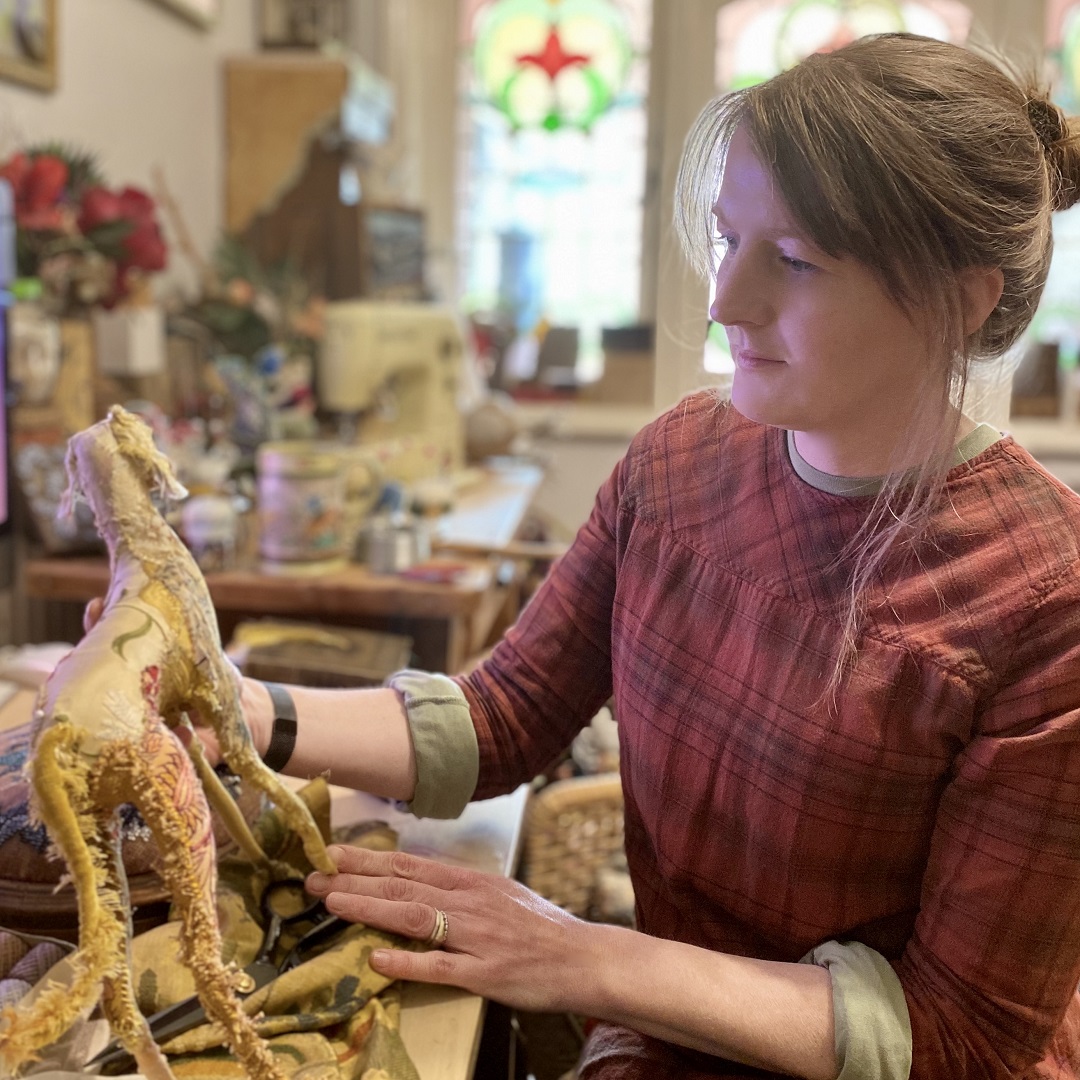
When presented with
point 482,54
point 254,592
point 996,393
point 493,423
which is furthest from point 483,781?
point 482,54

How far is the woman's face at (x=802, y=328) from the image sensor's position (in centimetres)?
76

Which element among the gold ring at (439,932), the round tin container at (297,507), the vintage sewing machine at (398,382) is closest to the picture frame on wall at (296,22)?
the vintage sewing machine at (398,382)

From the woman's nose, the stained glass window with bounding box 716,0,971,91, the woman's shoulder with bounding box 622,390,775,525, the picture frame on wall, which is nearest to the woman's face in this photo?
the woman's nose

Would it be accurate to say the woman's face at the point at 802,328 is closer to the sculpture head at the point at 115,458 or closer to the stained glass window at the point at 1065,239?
the sculpture head at the point at 115,458

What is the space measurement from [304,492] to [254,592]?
0.15m

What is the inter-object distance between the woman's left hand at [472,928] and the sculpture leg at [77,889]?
0.80 feet

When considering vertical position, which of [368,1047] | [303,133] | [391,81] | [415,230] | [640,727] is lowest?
[368,1047]

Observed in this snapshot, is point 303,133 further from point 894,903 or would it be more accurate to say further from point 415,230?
point 894,903

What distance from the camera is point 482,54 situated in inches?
138

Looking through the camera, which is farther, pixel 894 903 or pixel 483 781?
pixel 483 781

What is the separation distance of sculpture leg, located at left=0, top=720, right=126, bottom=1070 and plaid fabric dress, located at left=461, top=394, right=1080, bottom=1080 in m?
0.44

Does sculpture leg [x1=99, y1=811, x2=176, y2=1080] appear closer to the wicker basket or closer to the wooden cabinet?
the wicker basket

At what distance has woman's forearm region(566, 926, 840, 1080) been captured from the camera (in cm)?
75

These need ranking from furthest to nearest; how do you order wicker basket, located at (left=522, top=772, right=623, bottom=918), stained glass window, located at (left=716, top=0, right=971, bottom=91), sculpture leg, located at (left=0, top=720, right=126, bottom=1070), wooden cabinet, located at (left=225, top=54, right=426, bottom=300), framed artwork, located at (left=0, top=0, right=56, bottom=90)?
stained glass window, located at (left=716, top=0, right=971, bottom=91) → wooden cabinet, located at (left=225, top=54, right=426, bottom=300) → framed artwork, located at (left=0, top=0, right=56, bottom=90) → wicker basket, located at (left=522, top=772, right=623, bottom=918) → sculpture leg, located at (left=0, top=720, right=126, bottom=1070)
